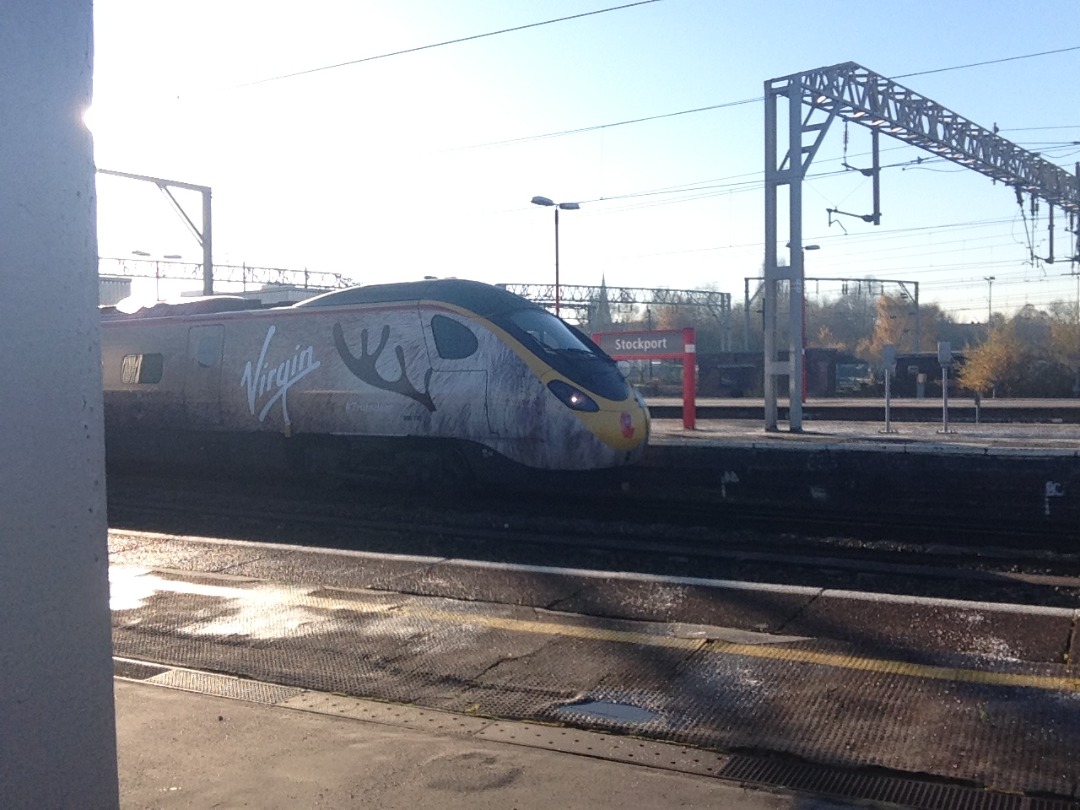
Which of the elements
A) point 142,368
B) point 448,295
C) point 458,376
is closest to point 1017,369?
point 448,295

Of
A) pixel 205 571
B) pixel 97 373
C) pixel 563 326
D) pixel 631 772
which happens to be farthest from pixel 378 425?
pixel 97 373

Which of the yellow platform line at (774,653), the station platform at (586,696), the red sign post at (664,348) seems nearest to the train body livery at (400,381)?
the station platform at (586,696)

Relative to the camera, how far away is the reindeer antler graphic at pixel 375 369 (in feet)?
42.5

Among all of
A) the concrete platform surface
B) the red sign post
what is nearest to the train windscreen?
the concrete platform surface

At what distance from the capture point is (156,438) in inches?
642

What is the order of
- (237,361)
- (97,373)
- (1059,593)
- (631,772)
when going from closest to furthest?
(97,373) → (631,772) → (1059,593) → (237,361)

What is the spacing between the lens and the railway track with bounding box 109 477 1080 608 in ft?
29.1

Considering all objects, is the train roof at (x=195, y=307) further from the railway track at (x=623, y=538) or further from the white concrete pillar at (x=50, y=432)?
the white concrete pillar at (x=50, y=432)

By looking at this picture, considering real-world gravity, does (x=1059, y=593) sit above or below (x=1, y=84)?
below

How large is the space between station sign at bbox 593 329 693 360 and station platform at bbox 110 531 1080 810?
14996 mm

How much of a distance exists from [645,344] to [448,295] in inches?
424

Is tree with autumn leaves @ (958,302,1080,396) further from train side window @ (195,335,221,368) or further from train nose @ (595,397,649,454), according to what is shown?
train side window @ (195,335,221,368)

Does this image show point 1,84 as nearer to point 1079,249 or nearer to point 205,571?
point 205,571

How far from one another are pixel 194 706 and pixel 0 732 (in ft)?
9.21
